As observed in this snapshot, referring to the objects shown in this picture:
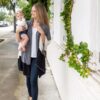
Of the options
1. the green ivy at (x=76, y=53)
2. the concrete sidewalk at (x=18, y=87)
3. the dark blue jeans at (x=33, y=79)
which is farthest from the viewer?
the concrete sidewalk at (x=18, y=87)

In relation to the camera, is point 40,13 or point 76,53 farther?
point 40,13

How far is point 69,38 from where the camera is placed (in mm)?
5445

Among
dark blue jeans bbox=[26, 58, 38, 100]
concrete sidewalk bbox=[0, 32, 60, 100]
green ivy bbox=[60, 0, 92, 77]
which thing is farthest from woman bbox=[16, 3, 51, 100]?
concrete sidewalk bbox=[0, 32, 60, 100]

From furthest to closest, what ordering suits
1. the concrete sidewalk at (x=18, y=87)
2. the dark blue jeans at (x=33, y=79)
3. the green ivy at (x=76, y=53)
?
1. the concrete sidewalk at (x=18, y=87)
2. the dark blue jeans at (x=33, y=79)
3. the green ivy at (x=76, y=53)

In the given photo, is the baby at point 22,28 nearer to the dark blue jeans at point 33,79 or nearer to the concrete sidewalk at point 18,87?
the dark blue jeans at point 33,79

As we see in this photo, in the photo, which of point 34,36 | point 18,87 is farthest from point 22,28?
point 18,87

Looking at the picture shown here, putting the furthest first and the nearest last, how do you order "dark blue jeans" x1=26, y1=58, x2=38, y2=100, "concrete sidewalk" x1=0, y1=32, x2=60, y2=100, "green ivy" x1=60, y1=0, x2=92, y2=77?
"concrete sidewalk" x1=0, y1=32, x2=60, y2=100
"dark blue jeans" x1=26, y1=58, x2=38, y2=100
"green ivy" x1=60, y1=0, x2=92, y2=77

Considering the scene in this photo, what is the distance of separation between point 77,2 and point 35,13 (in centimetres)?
145

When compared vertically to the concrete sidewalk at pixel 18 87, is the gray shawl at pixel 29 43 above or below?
above

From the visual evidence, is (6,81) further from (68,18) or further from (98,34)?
(98,34)

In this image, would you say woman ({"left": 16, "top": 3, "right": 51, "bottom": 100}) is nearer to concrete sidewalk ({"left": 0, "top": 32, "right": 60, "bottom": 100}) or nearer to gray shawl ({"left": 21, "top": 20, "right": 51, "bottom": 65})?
gray shawl ({"left": 21, "top": 20, "right": 51, "bottom": 65})

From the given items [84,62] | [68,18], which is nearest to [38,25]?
[68,18]

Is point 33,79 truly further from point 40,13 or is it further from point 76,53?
point 76,53

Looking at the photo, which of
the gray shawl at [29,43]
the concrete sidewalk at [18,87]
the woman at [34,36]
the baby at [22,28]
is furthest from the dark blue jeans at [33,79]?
the concrete sidewalk at [18,87]
